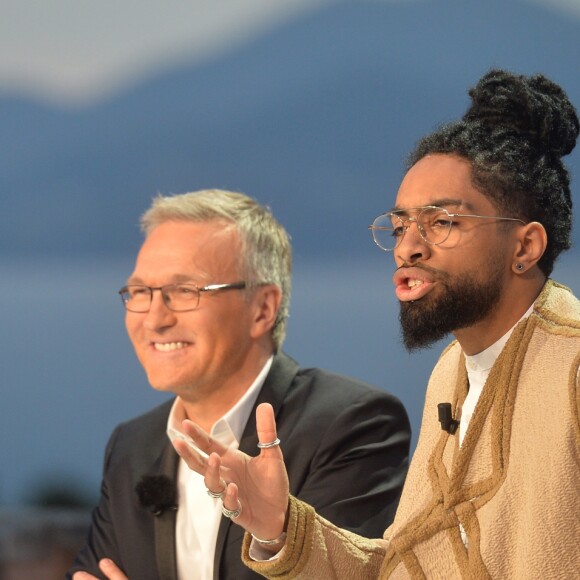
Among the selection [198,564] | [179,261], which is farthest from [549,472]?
[179,261]

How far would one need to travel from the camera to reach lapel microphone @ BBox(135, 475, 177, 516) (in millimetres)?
2926

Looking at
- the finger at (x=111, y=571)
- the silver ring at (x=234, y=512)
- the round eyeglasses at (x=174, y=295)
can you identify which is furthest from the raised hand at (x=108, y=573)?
the silver ring at (x=234, y=512)

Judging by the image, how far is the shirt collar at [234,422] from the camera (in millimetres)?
3008

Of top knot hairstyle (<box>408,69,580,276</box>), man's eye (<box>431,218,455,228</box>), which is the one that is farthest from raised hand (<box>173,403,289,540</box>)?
top knot hairstyle (<box>408,69,580,276</box>)

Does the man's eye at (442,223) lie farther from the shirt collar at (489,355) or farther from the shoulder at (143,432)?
the shoulder at (143,432)

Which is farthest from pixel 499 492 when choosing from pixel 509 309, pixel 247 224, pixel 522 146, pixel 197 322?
pixel 247 224

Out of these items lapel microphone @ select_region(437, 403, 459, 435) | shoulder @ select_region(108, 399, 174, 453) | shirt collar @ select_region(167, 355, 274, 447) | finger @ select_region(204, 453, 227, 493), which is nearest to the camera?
finger @ select_region(204, 453, 227, 493)

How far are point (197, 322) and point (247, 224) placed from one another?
0.38m

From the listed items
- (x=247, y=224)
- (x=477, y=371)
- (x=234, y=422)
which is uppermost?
(x=247, y=224)

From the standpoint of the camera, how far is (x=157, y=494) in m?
2.92

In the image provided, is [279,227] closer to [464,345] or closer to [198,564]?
[198,564]

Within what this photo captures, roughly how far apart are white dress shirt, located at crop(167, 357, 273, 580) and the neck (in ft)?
3.66

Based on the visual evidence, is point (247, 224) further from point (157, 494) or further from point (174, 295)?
point (157, 494)

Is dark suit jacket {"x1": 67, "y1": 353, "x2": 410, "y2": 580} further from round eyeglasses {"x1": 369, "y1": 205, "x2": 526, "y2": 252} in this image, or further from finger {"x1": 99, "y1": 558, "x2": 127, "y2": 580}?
round eyeglasses {"x1": 369, "y1": 205, "x2": 526, "y2": 252}
